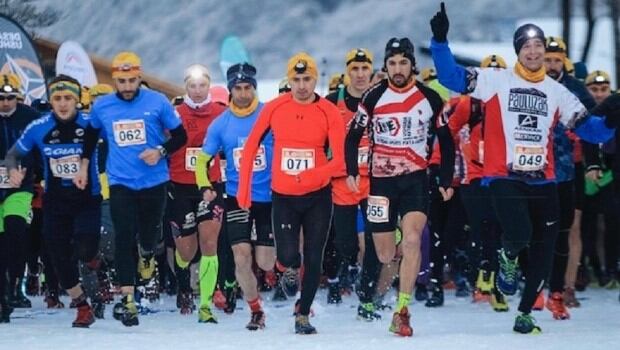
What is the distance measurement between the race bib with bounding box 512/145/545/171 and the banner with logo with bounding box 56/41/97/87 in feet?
33.3

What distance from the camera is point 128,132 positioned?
11.0 m

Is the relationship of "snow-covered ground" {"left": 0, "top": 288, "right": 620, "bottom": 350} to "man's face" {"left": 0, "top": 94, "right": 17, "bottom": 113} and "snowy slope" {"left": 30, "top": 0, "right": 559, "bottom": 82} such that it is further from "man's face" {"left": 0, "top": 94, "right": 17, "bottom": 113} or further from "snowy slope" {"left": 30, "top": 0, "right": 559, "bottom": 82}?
"snowy slope" {"left": 30, "top": 0, "right": 559, "bottom": 82}

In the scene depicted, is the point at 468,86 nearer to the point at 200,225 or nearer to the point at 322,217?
the point at 322,217

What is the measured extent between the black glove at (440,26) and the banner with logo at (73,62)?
10.3 metres

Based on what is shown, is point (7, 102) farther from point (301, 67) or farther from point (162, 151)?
point (301, 67)

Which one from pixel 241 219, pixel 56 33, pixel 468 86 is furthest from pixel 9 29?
pixel 56 33

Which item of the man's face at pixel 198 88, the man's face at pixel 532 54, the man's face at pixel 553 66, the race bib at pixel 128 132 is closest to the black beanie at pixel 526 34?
the man's face at pixel 532 54

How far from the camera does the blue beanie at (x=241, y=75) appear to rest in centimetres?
1111

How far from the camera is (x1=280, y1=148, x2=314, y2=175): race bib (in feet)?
33.7

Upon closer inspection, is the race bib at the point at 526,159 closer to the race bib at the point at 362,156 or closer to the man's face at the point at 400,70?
the man's face at the point at 400,70

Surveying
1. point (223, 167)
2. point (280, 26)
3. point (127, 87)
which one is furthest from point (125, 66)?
point (280, 26)

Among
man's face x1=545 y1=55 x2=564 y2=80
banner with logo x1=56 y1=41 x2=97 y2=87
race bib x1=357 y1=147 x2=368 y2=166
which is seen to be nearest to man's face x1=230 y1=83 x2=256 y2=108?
race bib x1=357 y1=147 x2=368 y2=166

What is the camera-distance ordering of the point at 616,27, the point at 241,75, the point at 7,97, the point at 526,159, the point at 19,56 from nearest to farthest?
the point at 526,159 → the point at 241,75 → the point at 7,97 → the point at 19,56 → the point at 616,27

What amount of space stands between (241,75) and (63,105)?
4.77 feet
